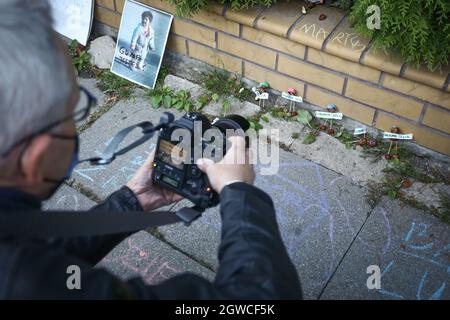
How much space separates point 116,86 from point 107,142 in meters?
0.58

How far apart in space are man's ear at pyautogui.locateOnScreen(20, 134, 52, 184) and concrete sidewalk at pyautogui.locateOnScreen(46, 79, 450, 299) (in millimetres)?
1289

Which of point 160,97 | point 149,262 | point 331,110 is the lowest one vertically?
point 149,262

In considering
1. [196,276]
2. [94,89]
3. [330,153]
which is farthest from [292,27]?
[196,276]

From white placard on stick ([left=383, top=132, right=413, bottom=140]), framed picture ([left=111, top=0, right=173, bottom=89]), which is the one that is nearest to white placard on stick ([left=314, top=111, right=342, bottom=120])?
white placard on stick ([left=383, top=132, right=413, bottom=140])

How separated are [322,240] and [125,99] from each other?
1768 mm

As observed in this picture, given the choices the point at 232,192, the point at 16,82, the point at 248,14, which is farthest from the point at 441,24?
the point at 16,82

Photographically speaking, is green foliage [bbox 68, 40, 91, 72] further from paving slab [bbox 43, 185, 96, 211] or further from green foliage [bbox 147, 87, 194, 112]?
paving slab [bbox 43, 185, 96, 211]

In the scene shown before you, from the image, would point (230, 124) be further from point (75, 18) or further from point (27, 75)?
point (75, 18)

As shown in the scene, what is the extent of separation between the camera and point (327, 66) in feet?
8.85

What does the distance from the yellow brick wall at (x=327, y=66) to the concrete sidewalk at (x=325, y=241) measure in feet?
1.48

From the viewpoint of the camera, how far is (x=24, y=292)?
100 centimetres

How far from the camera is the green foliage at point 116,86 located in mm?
3344

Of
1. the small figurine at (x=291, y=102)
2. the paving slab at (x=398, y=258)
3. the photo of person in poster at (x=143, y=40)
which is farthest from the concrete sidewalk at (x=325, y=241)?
the photo of person in poster at (x=143, y=40)

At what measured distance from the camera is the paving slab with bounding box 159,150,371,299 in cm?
231
